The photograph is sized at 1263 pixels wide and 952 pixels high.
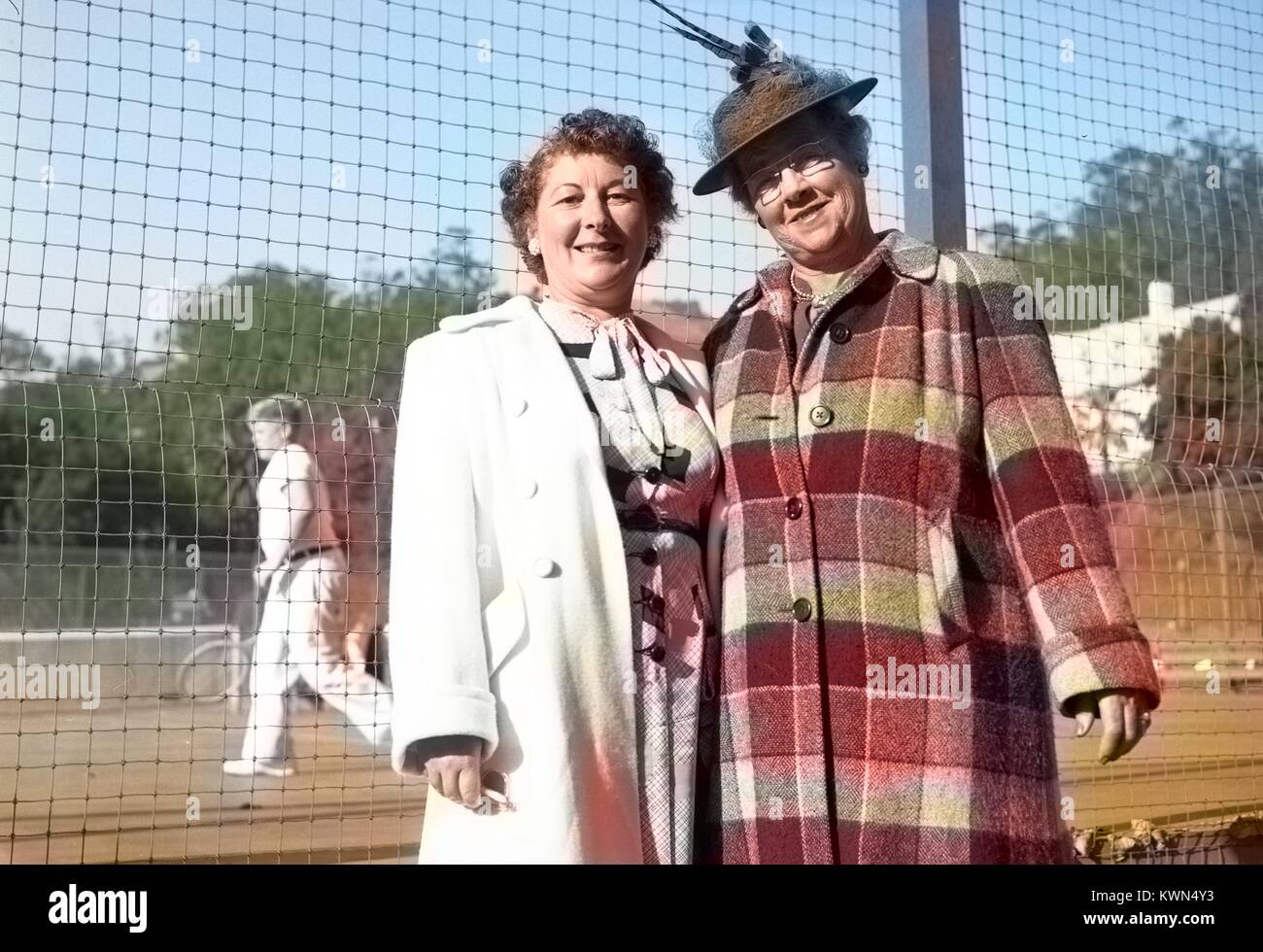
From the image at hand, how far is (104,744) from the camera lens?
1969 millimetres

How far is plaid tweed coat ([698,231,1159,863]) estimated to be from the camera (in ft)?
6.04

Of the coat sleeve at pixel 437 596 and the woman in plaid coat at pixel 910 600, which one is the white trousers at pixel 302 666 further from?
the woman in plaid coat at pixel 910 600

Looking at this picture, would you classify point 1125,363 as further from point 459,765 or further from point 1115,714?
point 459,765

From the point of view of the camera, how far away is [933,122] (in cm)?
223

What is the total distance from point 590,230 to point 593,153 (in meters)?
0.12

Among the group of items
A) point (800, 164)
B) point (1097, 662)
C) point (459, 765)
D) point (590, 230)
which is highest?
point (800, 164)

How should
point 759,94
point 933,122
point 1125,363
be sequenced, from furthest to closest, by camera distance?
point 1125,363
point 933,122
point 759,94

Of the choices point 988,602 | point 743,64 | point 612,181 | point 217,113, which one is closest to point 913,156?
point 743,64

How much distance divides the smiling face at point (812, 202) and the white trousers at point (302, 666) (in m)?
0.83

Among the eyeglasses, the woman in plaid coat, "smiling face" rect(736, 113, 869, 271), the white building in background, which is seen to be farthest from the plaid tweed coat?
the white building in background

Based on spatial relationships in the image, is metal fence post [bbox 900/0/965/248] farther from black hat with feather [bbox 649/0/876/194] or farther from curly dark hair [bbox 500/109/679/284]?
curly dark hair [bbox 500/109/679/284]

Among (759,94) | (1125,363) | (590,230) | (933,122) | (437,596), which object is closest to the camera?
(437,596)

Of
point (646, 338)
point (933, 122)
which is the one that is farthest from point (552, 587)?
point (933, 122)
